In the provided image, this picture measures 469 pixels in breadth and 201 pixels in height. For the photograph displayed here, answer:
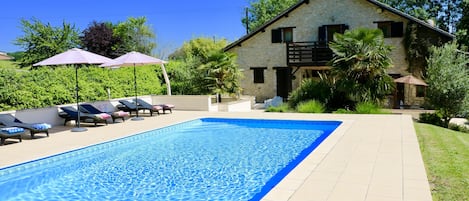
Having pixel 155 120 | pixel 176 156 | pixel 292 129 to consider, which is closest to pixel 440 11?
pixel 292 129

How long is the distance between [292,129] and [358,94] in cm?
471

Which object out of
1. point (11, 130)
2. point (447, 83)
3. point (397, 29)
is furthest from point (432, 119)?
point (11, 130)

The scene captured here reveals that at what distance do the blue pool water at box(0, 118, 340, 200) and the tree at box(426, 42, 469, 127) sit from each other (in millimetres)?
7016

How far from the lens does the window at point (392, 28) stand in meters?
23.7

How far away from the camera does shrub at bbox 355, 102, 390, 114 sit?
16422mm

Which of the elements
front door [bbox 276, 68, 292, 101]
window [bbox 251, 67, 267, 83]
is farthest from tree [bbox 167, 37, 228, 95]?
front door [bbox 276, 68, 292, 101]

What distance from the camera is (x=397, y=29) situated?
23797mm

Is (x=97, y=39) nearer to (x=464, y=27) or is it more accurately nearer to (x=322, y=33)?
(x=322, y=33)

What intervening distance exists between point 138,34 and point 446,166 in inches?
2050

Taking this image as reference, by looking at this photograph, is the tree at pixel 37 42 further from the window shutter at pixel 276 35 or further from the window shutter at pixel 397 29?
the window shutter at pixel 397 29

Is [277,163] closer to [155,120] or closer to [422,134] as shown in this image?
[422,134]

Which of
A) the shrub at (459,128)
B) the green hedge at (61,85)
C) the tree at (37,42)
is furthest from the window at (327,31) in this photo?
the tree at (37,42)

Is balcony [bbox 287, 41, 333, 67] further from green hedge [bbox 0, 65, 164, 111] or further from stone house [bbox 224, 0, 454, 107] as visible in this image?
green hedge [bbox 0, 65, 164, 111]

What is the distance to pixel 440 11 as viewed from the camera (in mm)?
37219
